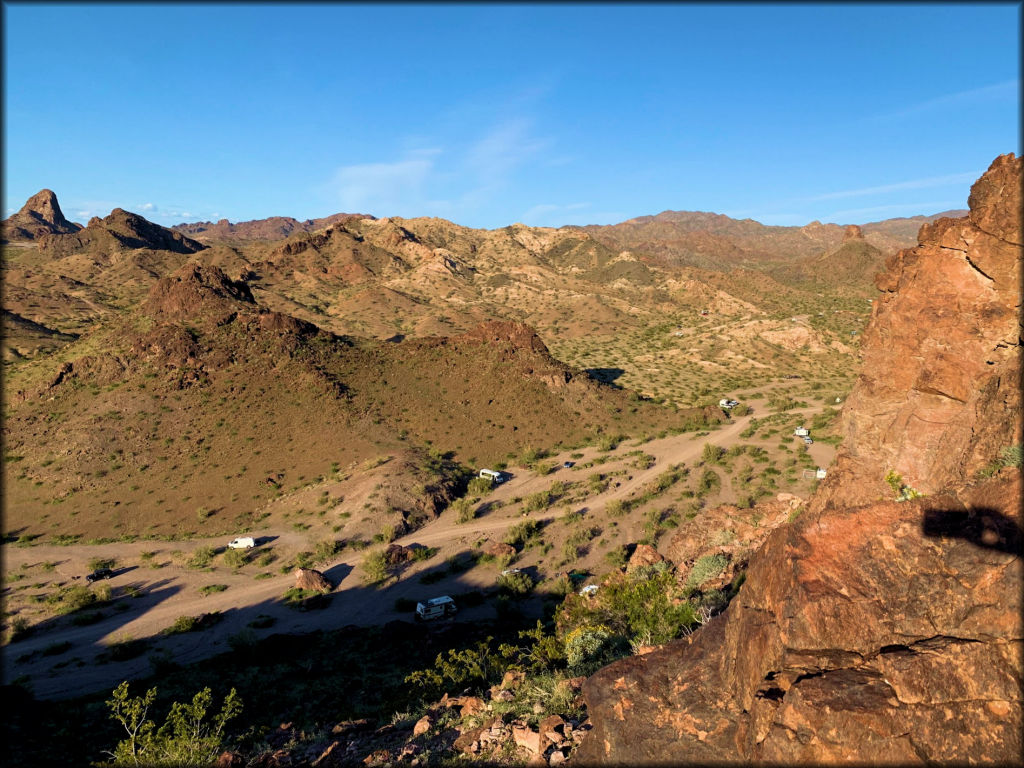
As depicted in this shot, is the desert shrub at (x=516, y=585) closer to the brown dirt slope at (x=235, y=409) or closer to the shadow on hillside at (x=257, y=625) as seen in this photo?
the shadow on hillside at (x=257, y=625)

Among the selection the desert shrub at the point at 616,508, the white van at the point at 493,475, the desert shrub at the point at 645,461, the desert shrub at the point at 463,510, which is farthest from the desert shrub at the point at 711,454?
the desert shrub at the point at 463,510

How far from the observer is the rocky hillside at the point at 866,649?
6.51m

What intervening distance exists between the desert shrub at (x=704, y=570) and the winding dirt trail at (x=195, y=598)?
502 inches

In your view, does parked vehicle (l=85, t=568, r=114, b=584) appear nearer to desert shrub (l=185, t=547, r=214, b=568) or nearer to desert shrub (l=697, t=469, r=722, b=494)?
desert shrub (l=185, t=547, r=214, b=568)

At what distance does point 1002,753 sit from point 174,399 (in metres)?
61.0

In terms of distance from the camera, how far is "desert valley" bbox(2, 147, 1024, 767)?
300 inches

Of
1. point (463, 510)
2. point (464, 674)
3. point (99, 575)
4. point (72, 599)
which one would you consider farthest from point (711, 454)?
point (72, 599)

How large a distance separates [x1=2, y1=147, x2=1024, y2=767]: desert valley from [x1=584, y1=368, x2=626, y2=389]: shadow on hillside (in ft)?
4.50

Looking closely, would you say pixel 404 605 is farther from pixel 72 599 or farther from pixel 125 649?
pixel 72 599

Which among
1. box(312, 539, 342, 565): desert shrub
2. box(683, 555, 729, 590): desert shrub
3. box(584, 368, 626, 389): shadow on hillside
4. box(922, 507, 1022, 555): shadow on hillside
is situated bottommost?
box(312, 539, 342, 565): desert shrub

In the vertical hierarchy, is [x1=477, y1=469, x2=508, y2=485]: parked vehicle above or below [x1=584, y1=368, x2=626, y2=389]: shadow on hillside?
below

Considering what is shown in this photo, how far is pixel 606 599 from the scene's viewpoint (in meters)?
21.3

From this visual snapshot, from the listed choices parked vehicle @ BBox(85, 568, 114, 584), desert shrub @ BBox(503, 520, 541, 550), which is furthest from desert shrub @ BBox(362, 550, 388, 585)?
parked vehicle @ BBox(85, 568, 114, 584)

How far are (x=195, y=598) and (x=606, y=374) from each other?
66.4 metres
